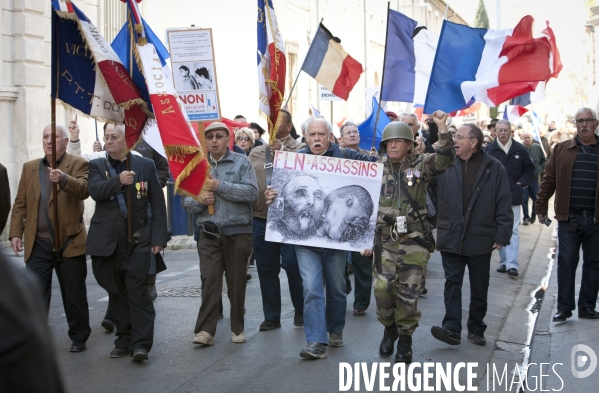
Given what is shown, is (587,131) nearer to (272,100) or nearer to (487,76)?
(487,76)

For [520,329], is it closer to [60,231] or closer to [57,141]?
[60,231]

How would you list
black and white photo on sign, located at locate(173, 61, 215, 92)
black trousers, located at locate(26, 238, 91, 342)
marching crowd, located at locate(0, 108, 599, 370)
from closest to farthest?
marching crowd, located at locate(0, 108, 599, 370), black trousers, located at locate(26, 238, 91, 342), black and white photo on sign, located at locate(173, 61, 215, 92)

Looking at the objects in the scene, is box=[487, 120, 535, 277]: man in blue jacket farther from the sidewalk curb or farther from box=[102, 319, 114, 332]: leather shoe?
box=[102, 319, 114, 332]: leather shoe

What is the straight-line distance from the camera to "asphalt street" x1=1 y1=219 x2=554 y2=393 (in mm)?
6395

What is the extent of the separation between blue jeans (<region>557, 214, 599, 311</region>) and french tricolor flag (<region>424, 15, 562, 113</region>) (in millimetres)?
1559

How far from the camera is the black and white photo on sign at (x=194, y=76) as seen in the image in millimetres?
7656

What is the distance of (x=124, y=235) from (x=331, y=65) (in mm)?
4255

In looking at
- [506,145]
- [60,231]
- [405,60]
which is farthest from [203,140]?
[506,145]

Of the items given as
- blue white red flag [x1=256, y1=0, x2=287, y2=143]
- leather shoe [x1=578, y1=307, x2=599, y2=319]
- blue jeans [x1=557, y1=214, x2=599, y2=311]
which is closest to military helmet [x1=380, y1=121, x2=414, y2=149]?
blue white red flag [x1=256, y1=0, x2=287, y2=143]

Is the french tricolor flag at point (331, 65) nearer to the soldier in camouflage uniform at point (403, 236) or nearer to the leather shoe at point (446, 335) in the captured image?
the soldier in camouflage uniform at point (403, 236)

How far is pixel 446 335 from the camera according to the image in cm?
735

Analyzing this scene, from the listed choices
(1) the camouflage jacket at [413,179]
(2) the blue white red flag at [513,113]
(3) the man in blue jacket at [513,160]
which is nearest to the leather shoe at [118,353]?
(1) the camouflage jacket at [413,179]

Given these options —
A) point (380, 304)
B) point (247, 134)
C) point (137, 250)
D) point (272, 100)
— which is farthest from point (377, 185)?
point (247, 134)

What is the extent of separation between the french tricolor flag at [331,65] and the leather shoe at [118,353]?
443cm
